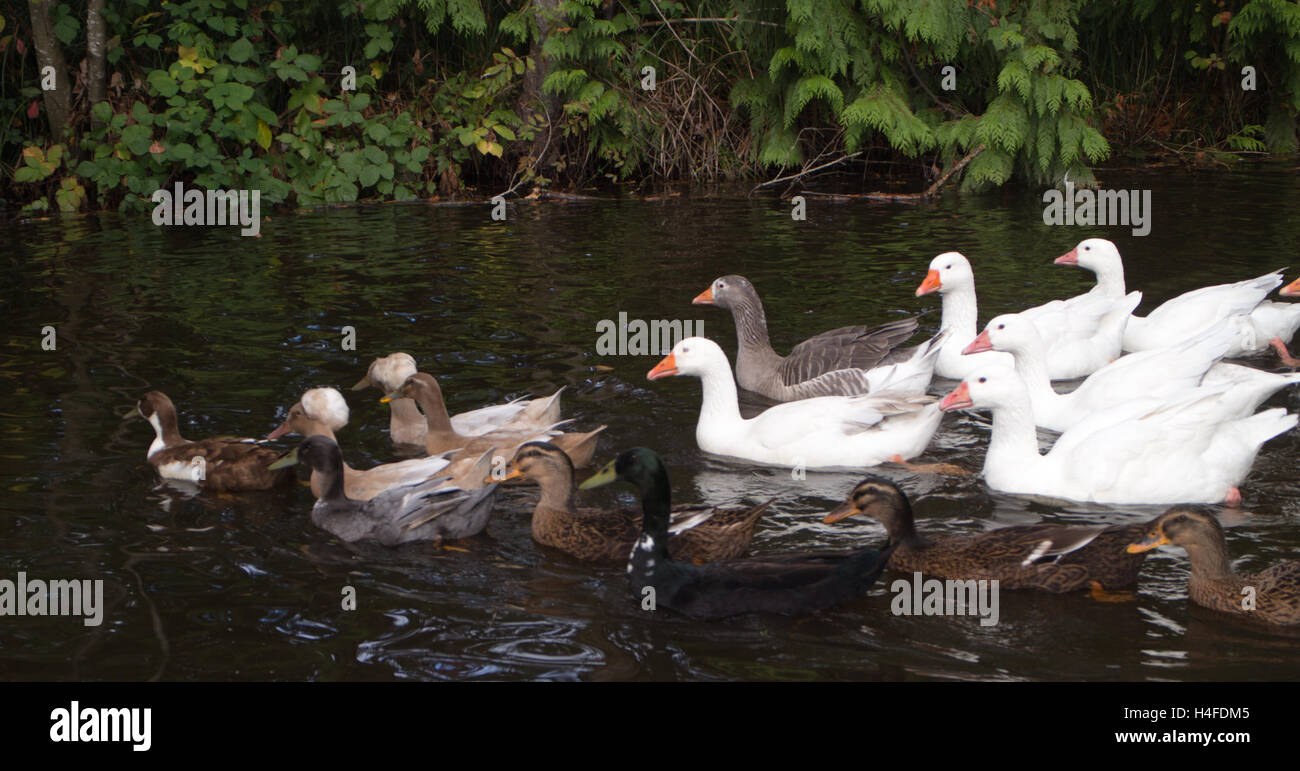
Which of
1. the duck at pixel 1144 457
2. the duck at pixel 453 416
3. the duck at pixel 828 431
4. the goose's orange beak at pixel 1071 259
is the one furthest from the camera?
the goose's orange beak at pixel 1071 259

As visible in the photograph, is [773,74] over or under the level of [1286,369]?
over

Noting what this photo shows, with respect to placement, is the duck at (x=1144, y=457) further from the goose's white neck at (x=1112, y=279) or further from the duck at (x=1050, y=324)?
the goose's white neck at (x=1112, y=279)

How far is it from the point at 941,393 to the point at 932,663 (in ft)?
12.9

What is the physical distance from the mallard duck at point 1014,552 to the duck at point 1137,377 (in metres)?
1.50

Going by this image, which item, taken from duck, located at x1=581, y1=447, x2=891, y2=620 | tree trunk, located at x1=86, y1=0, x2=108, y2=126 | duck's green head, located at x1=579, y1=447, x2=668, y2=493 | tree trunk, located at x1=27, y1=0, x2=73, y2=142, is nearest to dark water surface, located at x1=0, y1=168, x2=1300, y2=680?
duck, located at x1=581, y1=447, x2=891, y2=620

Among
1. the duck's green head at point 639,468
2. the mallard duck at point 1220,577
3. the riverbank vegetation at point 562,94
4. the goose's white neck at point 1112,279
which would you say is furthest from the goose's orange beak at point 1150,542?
the riverbank vegetation at point 562,94

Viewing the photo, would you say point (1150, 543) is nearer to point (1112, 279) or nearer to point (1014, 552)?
point (1014, 552)

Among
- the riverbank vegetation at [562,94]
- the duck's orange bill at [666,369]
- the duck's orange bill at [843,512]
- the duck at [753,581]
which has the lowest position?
the duck at [753,581]

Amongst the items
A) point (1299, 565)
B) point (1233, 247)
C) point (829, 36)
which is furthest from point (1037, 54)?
point (1299, 565)

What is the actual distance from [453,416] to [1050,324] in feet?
12.6

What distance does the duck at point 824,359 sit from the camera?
8.05m

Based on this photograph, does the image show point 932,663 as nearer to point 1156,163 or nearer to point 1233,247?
point 1233,247

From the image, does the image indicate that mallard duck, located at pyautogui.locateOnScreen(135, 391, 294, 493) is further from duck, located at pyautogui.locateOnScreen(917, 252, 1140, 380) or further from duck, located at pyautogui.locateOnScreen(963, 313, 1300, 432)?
duck, located at pyautogui.locateOnScreen(917, 252, 1140, 380)

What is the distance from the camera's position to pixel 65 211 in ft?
47.3
